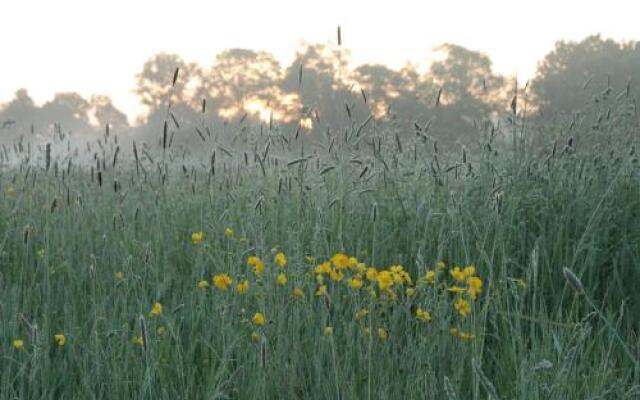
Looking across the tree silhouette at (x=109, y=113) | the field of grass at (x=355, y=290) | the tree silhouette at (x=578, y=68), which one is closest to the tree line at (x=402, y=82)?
the tree silhouette at (x=578, y=68)

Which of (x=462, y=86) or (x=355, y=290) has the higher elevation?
(x=462, y=86)

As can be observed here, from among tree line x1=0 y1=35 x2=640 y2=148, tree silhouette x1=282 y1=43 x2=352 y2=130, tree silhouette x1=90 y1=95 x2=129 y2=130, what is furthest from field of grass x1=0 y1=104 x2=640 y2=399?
tree silhouette x1=90 y1=95 x2=129 y2=130

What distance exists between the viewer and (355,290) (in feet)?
8.01

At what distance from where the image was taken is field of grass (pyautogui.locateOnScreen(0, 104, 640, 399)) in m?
2.20

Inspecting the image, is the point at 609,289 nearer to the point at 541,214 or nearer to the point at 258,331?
the point at 541,214

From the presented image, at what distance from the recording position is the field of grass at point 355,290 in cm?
220

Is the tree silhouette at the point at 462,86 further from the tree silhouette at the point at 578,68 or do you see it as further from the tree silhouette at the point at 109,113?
the tree silhouette at the point at 109,113

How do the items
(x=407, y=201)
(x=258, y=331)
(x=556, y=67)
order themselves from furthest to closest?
(x=556, y=67)
(x=407, y=201)
(x=258, y=331)

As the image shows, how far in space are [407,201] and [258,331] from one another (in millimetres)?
1972

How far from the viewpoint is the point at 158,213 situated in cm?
397

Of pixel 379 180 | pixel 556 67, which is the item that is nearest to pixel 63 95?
pixel 556 67

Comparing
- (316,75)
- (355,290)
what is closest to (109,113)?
(316,75)

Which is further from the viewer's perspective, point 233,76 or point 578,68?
point 233,76

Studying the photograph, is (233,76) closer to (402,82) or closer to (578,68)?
(402,82)
